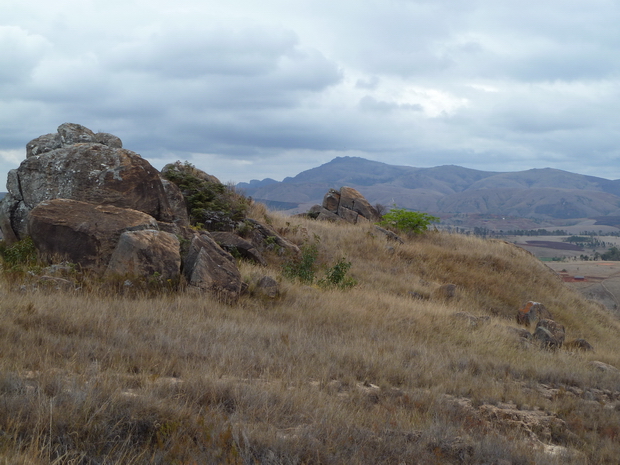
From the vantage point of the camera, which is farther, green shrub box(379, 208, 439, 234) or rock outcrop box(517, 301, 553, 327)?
green shrub box(379, 208, 439, 234)

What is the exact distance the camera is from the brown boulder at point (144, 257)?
859 centimetres

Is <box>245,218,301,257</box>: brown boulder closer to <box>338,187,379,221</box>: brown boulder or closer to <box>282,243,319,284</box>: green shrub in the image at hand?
<box>282,243,319,284</box>: green shrub

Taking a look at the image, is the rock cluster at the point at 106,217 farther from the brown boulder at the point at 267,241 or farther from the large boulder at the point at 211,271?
the brown boulder at the point at 267,241

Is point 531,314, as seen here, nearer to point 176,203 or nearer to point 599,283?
point 176,203

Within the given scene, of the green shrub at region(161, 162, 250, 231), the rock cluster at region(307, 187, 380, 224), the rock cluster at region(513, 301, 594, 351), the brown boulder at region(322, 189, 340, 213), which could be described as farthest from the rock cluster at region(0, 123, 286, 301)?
the brown boulder at region(322, 189, 340, 213)

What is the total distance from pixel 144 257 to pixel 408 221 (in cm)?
1483

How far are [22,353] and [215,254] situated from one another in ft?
16.7

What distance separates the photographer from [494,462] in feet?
13.7

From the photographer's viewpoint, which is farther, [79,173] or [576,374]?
[79,173]

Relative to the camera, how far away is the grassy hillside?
11.8 feet

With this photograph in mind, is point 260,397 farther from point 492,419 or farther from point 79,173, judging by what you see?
point 79,173

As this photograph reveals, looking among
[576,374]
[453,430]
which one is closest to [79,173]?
[453,430]

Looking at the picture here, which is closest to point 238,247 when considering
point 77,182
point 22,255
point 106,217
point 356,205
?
point 106,217

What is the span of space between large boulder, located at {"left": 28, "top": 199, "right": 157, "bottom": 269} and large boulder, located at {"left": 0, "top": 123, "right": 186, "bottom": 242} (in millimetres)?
1327
